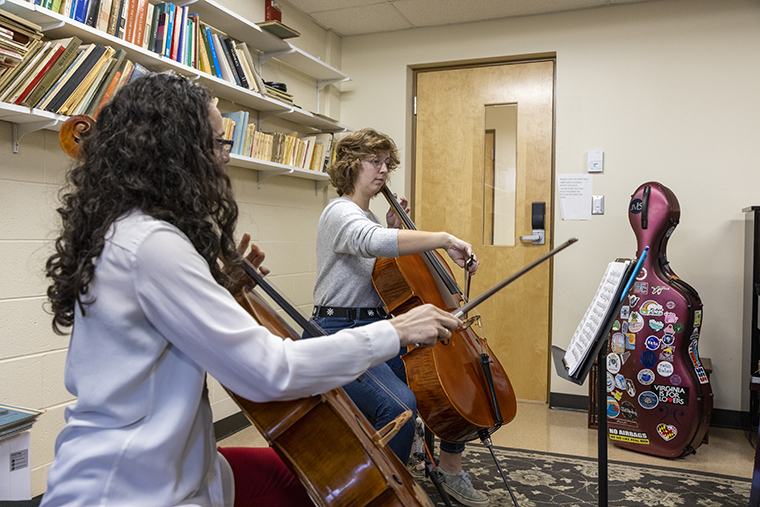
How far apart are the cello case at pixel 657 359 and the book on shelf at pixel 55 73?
2.49 meters

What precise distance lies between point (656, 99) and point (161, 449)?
11.0ft

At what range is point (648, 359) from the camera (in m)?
2.75

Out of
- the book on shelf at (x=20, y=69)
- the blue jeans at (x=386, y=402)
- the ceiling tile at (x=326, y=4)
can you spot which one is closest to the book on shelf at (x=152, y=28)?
the book on shelf at (x=20, y=69)

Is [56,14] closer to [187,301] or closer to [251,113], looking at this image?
[251,113]

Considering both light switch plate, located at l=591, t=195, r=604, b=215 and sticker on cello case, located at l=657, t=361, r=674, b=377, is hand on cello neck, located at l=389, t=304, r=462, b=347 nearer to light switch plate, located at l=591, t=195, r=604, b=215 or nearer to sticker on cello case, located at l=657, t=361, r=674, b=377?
sticker on cello case, located at l=657, t=361, r=674, b=377

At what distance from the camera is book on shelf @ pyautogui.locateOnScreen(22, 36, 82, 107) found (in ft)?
5.93

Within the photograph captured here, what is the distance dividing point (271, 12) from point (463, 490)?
2.64m

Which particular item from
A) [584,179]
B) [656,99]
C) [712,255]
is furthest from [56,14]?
[712,255]

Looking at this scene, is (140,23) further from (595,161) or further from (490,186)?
(595,161)

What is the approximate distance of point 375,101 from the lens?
154 inches

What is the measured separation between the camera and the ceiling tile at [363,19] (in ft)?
11.5

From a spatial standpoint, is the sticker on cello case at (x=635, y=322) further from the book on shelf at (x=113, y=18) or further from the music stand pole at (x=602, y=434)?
the book on shelf at (x=113, y=18)

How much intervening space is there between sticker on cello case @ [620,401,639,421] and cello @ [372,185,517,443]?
3.79 feet

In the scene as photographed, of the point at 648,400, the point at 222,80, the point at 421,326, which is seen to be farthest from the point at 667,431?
the point at 222,80
